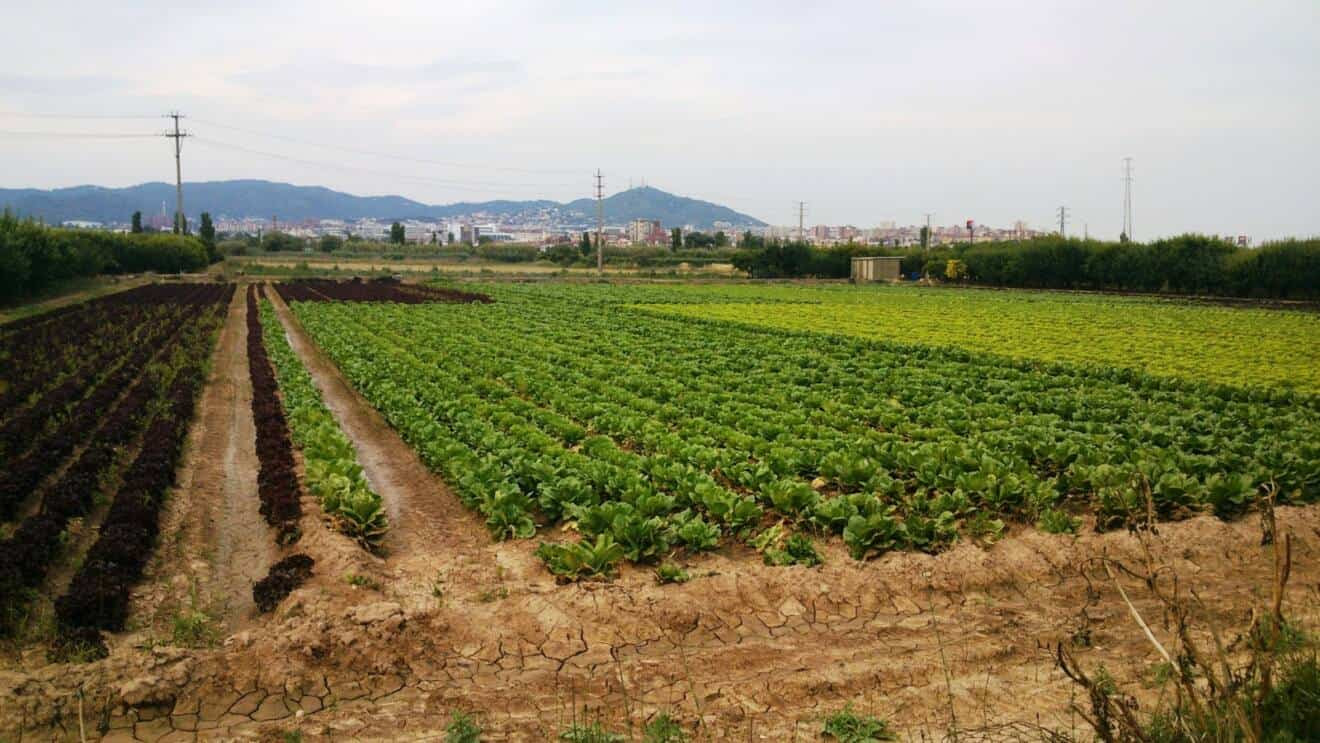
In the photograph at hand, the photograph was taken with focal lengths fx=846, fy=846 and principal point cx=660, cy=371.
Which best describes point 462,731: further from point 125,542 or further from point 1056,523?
point 1056,523

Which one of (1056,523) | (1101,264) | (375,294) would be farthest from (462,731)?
(1101,264)

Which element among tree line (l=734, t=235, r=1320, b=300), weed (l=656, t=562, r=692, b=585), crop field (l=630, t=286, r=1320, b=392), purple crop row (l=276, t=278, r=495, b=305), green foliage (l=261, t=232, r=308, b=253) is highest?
green foliage (l=261, t=232, r=308, b=253)

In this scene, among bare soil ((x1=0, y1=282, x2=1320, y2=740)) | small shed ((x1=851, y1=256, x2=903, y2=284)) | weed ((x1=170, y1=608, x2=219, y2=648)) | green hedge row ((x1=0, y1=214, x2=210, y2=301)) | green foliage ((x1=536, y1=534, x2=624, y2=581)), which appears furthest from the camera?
small shed ((x1=851, y1=256, x2=903, y2=284))

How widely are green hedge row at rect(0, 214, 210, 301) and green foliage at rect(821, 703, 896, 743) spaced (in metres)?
44.8

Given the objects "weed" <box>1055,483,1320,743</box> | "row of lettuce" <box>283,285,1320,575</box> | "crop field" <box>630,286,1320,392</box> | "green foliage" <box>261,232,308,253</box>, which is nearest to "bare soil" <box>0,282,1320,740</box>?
"row of lettuce" <box>283,285,1320,575</box>

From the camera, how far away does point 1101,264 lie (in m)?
61.8

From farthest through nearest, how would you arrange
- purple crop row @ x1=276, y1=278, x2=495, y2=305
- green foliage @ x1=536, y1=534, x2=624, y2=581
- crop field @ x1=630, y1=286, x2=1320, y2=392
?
purple crop row @ x1=276, y1=278, x2=495, y2=305 < crop field @ x1=630, y1=286, x2=1320, y2=392 < green foliage @ x1=536, y1=534, x2=624, y2=581

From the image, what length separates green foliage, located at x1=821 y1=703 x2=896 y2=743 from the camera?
546 cm

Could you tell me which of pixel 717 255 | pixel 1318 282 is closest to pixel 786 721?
pixel 1318 282

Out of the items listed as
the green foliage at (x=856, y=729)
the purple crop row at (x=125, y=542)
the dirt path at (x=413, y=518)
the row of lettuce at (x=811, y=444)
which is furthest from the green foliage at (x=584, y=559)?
the purple crop row at (x=125, y=542)

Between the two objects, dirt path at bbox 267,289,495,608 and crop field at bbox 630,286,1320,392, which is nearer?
dirt path at bbox 267,289,495,608

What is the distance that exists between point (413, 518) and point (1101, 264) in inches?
2474

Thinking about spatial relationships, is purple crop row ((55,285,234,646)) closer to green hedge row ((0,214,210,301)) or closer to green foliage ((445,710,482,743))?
green foliage ((445,710,482,743))

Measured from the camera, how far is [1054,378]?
19.8 meters
